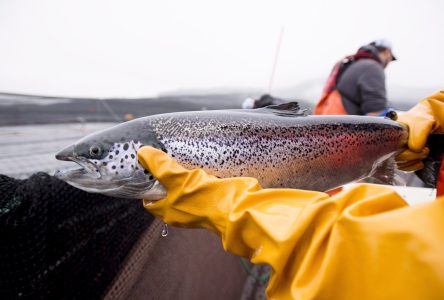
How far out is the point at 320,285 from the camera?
2.15 feet

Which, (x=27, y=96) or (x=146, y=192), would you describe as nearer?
(x=146, y=192)

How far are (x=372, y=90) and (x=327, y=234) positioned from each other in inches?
112

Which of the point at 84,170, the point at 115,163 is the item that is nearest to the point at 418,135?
the point at 115,163

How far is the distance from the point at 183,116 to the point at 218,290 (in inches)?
66.4

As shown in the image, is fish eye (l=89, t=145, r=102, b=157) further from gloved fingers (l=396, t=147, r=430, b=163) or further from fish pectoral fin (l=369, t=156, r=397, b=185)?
gloved fingers (l=396, t=147, r=430, b=163)

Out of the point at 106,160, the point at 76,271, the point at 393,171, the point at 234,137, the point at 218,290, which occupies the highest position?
the point at 234,137

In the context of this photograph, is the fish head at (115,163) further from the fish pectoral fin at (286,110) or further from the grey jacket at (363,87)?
the grey jacket at (363,87)

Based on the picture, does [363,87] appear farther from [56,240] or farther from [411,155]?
[56,240]

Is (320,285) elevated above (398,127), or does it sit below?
below

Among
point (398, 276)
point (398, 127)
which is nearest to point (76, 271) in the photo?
point (398, 276)

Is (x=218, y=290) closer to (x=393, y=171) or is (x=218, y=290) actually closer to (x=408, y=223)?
(x=393, y=171)

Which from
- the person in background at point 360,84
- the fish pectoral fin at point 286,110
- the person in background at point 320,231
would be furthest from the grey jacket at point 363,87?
the person in background at point 320,231

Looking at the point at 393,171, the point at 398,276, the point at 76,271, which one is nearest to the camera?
the point at 398,276

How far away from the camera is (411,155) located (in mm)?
1923
